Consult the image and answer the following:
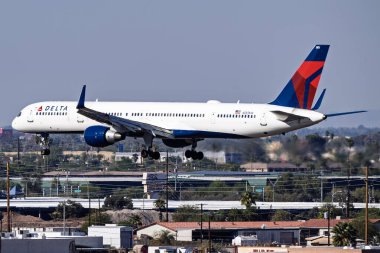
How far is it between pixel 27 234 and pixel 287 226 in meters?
61.4

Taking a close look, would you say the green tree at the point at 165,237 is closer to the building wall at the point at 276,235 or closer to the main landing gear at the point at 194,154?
the building wall at the point at 276,235

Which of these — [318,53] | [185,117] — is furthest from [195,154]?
[318,53]

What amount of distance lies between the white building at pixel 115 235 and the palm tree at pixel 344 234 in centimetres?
2150

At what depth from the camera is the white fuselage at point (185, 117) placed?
12125 cm

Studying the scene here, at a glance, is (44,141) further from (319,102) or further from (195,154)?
(319,102)

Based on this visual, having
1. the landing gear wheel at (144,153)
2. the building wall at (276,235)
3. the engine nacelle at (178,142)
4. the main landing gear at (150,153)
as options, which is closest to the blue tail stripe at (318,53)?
the engine nacelle at (178,142)

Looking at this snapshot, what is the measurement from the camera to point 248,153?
122 m

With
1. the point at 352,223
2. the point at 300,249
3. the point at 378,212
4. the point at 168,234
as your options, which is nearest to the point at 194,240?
the point at 168,234

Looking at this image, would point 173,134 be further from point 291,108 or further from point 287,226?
point 287,226

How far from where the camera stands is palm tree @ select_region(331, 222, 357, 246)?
Answer: 514 feet

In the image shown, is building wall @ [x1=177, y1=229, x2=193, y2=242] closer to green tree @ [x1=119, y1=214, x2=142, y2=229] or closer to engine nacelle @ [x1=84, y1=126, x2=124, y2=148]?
green tree @ [x1=119, y1=214, x2=142, y2=229]

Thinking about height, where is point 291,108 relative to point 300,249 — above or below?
above

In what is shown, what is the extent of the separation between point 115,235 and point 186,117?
31314 millimetres

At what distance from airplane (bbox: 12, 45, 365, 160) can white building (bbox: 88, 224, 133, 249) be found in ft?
76.1
